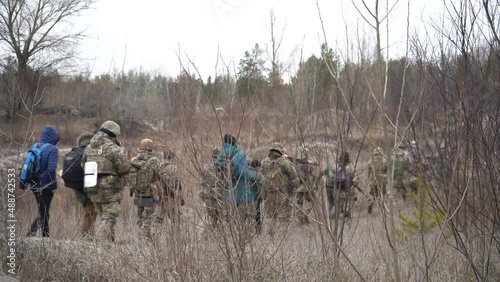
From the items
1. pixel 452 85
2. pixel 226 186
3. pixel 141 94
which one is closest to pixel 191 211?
pixel 226 186

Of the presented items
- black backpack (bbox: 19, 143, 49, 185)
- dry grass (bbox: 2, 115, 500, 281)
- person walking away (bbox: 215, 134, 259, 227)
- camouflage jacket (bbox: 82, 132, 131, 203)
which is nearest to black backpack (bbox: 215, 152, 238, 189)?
person walking away (bbox: 215, 134, 259, 227)

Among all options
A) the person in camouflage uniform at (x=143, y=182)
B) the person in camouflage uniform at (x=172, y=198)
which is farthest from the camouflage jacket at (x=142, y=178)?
the person in camouflage uniform at (x=172, y=198)

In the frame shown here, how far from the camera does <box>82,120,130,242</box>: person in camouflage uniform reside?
20.3 ft

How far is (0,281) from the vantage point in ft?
13.1

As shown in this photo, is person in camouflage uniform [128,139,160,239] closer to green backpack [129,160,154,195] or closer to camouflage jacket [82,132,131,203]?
green backpack [129,160,154,195]

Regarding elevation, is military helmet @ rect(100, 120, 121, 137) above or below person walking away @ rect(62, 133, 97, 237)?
above

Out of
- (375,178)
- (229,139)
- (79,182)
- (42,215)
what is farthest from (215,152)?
(79,182)

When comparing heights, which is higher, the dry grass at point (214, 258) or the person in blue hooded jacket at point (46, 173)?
the person in blue hooded jacket at point (46, 173)

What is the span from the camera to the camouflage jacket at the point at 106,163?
20.3 ft

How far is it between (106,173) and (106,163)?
120mm

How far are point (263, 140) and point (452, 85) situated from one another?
1.71 metres

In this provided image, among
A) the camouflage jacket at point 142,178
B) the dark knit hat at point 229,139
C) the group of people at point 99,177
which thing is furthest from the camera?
the camouflage jacket at point 142,178

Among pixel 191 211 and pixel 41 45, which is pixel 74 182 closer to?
pixel 191 211

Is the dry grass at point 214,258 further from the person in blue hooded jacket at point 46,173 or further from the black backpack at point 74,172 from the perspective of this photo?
the black backpack at point 74,172
